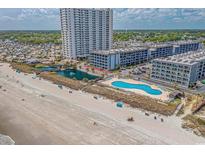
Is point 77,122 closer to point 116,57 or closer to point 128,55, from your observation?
point 116,57

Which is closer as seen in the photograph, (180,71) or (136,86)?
(180,71)

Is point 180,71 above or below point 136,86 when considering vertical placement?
above

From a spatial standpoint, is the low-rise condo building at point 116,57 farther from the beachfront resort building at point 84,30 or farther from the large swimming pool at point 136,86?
the beachfront resort building at point 84,30

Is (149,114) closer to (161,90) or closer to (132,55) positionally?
(161,90)

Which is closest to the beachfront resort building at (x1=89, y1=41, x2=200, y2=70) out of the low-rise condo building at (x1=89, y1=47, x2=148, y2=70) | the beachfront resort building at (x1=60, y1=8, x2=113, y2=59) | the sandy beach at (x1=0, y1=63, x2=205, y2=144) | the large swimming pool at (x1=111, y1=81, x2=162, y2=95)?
the low-rise condo building at (x1=89, y1=47, x2=148, y2=70)

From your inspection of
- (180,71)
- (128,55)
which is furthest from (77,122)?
(128,55)

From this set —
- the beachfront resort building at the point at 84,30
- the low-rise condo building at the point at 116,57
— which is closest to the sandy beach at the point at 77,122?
the low-rise condo building at the point at 116,57

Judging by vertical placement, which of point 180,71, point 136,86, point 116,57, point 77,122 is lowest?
point 77,122

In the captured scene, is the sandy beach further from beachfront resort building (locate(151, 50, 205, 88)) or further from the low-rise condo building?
the low-rise condo building
